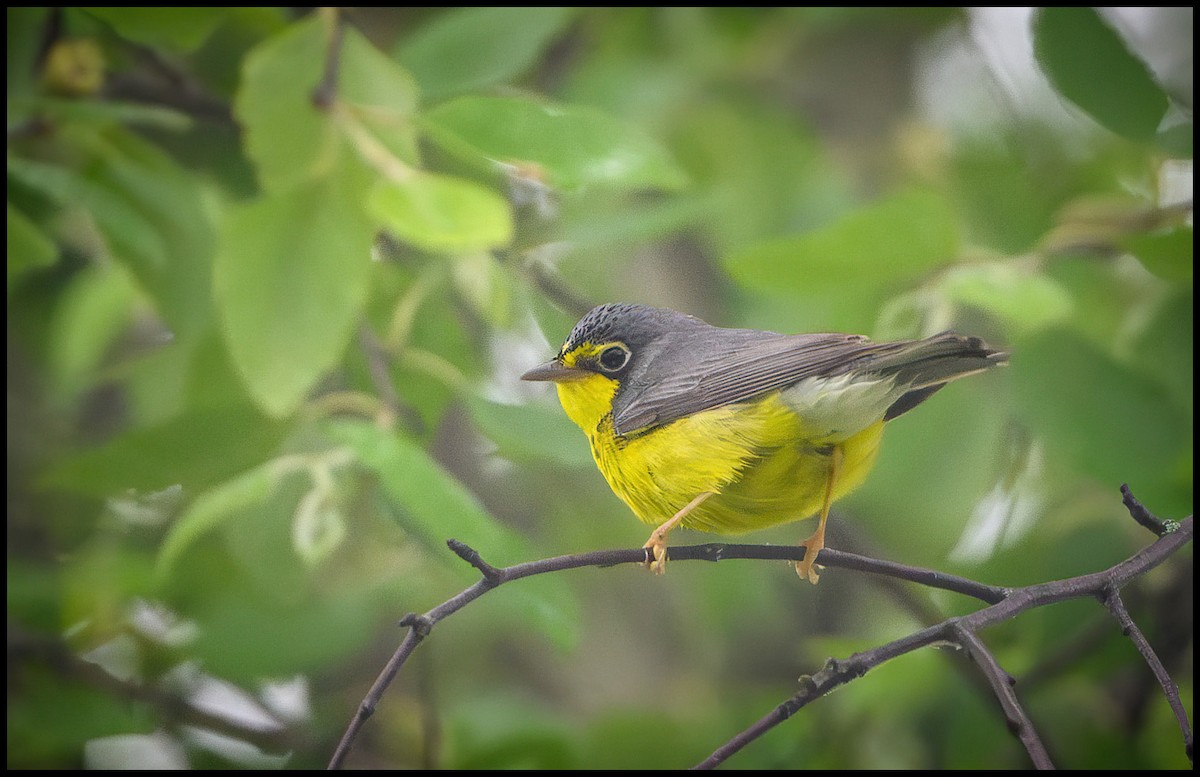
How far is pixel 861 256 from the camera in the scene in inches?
30.0

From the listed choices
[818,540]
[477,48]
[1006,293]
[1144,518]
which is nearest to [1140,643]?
[1144,518]

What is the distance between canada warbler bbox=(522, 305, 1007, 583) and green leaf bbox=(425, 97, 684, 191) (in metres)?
0.14

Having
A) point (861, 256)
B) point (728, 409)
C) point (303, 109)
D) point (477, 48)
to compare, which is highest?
point (477, 48)

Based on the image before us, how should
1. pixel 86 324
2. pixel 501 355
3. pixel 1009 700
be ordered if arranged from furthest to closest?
1. pixel 86 324
2. pixel 501 355
3. pixel 1009 700

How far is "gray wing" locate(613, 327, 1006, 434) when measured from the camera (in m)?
0.52

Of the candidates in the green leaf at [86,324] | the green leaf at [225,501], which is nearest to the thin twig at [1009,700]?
the green leaf at [225,501]

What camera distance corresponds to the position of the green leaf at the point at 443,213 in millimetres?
750

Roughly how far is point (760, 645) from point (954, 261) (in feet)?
3.70

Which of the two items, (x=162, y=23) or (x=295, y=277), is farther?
(x=162, y=23)

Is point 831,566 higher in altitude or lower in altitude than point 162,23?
lower

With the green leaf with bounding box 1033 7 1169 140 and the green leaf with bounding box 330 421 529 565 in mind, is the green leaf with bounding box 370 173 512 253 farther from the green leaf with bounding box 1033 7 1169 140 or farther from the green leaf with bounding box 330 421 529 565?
the green leaf with bounding box 1033 7 1169 140

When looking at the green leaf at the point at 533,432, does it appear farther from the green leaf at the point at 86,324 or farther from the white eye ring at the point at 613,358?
the green leaf at the point at 86,324

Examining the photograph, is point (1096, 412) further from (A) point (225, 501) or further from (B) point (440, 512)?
(A) point (225, 501)

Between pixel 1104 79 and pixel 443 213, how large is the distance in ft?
1.80
